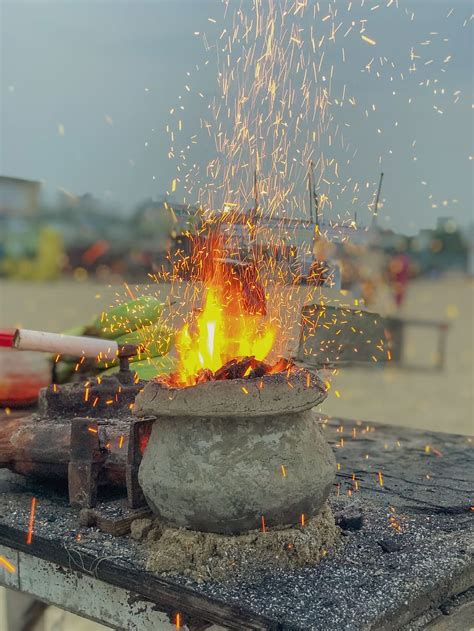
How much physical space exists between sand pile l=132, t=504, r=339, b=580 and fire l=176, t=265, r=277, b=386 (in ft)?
3.08

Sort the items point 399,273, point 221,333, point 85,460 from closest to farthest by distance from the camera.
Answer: point 221,333
point 85,460
point 399,273

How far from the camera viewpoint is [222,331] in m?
4.66

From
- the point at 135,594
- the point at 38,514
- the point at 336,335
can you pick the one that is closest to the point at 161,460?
the point at 135,594

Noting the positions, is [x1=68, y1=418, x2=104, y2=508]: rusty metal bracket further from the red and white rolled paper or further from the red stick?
the red stick

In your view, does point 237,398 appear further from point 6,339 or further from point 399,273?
point 399,273

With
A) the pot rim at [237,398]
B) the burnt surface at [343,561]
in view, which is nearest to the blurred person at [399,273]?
the burnt surface at [343,561]

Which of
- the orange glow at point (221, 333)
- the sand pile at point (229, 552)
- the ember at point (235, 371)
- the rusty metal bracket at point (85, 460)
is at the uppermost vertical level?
the orange glow at point (221, 333)

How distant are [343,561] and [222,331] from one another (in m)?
1.50

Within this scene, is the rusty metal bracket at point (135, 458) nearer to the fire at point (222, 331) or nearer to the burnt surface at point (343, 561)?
the burnt surface at point (343, 561)

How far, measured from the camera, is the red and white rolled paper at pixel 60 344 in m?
5.79

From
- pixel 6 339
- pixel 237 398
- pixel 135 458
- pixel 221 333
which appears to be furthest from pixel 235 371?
pixel 6 339

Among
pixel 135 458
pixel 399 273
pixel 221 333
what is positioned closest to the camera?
pixel 135 458

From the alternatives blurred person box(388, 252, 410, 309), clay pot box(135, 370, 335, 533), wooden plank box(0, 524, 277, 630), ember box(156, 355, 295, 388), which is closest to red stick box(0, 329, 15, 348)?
wooden plank box(0, 524, 277, 630)

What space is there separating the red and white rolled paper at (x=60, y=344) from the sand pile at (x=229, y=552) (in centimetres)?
226
